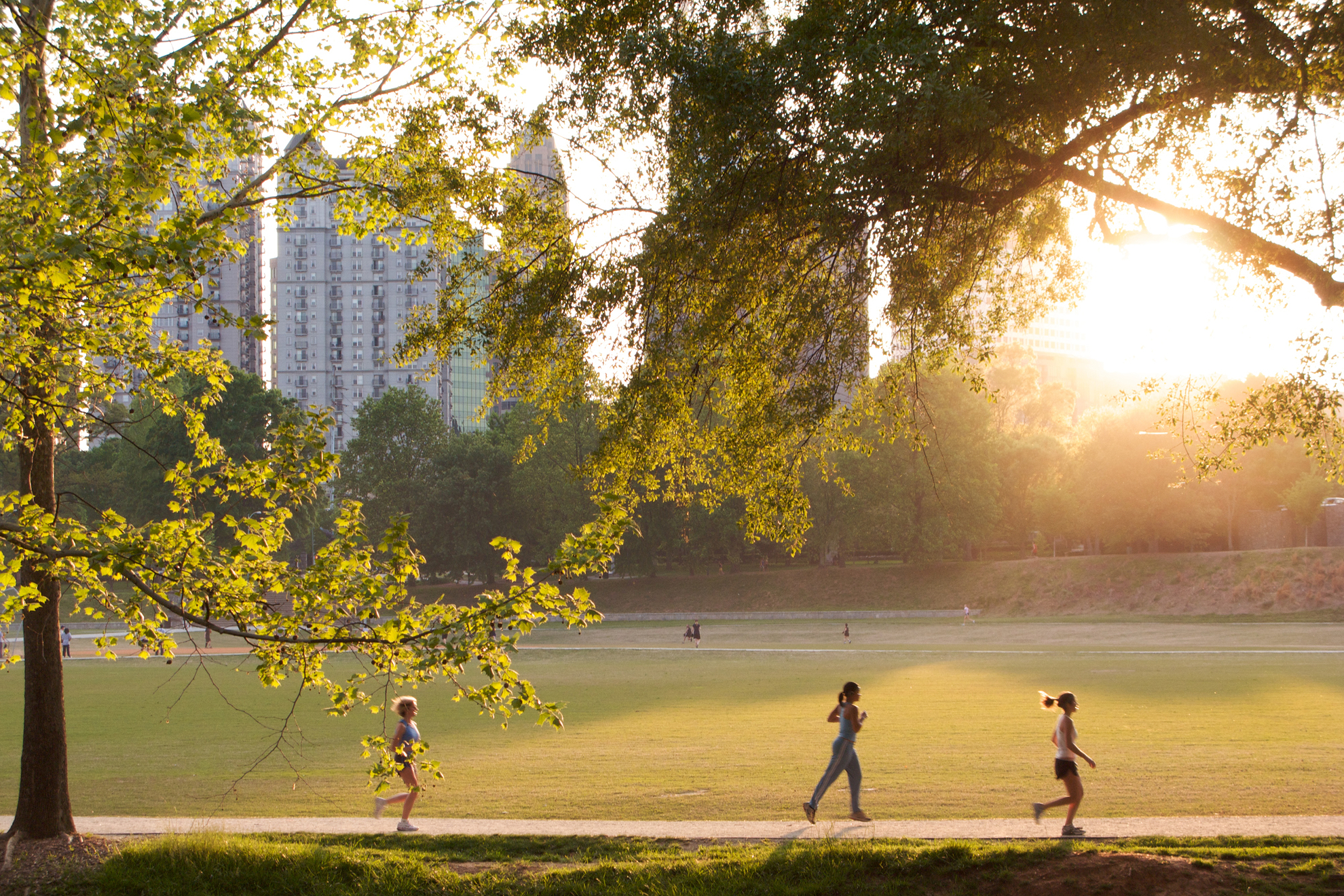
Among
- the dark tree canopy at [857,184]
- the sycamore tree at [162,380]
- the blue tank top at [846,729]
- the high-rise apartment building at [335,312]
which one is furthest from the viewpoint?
the high-rise apartment building at [335,312]

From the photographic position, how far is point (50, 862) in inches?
406

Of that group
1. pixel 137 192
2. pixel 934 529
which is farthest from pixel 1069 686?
pixel 934 529

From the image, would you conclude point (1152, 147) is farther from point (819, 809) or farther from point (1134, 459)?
point (1134, 459)

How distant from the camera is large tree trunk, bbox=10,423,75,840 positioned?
430 inches

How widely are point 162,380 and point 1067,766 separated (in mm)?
10250

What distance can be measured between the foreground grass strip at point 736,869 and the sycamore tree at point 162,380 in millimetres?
1843

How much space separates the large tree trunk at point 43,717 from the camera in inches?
430

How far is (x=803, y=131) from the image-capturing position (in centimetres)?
1012

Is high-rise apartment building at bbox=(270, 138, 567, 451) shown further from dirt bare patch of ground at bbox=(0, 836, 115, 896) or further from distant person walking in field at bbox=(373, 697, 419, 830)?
dirt bare patch of ground at bbox=(0, 836, 115, 896)

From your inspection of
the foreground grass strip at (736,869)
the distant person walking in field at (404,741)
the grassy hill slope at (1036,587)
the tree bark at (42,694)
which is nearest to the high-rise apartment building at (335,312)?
the grassy hill slope at (1036,587)

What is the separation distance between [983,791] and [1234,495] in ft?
244

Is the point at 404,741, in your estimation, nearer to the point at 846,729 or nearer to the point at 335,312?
the point at 846,729

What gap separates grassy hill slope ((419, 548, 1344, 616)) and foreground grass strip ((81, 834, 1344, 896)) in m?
56.7

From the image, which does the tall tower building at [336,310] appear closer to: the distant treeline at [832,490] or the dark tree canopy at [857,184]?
the distant treeline at [832,490]
